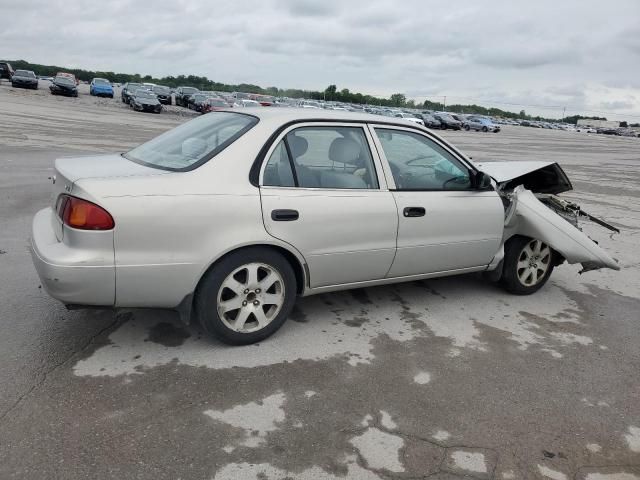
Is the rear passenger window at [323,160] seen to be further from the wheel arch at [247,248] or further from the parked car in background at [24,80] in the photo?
the parked car in background at [24,80]

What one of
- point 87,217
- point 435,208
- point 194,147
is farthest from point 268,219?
point 435,208

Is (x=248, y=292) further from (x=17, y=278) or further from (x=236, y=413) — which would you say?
(x=17, y=278)

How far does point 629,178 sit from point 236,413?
17005 millimetres

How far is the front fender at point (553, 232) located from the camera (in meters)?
4.82

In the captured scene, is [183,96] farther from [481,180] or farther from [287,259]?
[287,259]

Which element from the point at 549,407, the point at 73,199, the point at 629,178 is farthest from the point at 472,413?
the point at 629,178

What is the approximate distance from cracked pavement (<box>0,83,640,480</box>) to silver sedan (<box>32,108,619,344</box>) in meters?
0.40

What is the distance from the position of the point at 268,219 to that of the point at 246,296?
55 cm

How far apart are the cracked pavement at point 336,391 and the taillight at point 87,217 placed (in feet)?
2.98

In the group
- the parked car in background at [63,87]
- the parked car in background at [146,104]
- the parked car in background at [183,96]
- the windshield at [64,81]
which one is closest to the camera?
the parked car in background at [146,104]

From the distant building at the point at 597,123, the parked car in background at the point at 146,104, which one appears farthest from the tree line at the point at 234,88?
the parked car in background at the point at 146,104

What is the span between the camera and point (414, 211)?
421 cm

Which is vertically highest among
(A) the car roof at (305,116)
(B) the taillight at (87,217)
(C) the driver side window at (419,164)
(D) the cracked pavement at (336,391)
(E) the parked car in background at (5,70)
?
(E) the parked car in background at (5,70)

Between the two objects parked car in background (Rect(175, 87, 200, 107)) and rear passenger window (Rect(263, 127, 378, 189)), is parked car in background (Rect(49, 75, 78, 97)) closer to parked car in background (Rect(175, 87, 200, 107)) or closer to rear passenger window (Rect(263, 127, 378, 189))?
parked car in background (Rect(175, 87, 200, 107))
